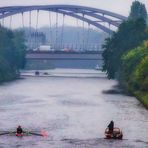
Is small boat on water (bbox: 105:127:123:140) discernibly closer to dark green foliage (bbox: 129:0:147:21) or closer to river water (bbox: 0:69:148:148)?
river water (bbox: 0:69:148:148)

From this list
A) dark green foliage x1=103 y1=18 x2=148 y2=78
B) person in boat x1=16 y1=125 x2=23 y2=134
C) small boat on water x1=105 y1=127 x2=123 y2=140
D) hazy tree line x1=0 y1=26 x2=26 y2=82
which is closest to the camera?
small boat on water x1=105 y1=127 x2=123 y2=140

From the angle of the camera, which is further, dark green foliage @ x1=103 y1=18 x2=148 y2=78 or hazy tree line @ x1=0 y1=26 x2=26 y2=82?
hazy tree line @ x1=0 y1=26 x2=26 y2=82

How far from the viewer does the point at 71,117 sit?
63.2 m

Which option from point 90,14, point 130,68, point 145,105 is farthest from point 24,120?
point 90,14

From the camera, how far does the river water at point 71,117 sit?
49094 millimetres

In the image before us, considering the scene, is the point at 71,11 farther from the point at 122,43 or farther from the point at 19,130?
the point at 19,130

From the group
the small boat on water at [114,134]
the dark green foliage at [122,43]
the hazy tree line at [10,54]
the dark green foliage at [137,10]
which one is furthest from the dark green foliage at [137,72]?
the dark green foliage at [137,10]

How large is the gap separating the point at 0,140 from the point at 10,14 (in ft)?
365

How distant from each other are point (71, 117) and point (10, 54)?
78320 mm

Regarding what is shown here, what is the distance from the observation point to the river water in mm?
49094

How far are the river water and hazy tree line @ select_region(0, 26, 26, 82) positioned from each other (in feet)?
110

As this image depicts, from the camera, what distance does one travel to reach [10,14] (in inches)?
6245

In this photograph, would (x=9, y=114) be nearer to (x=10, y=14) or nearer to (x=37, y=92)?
(x=37, y=92)

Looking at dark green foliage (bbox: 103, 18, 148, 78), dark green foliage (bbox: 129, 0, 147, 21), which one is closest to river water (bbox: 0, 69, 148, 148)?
dark green foliage (bbox: 103, 18, 148, 78)
